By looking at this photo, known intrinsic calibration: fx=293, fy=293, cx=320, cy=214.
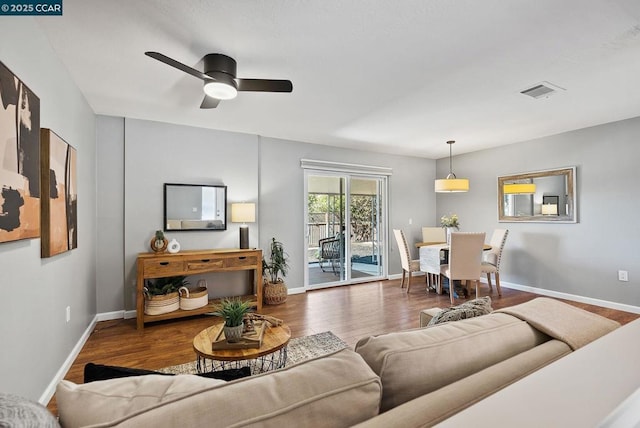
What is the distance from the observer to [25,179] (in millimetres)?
1605

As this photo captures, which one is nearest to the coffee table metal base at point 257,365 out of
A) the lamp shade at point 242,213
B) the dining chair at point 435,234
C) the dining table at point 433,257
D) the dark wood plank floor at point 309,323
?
the dark wood plank floor at point 309,323

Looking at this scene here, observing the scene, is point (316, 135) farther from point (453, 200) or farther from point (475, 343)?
point (475, 343)

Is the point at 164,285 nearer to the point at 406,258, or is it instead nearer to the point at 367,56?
the point at 367,56

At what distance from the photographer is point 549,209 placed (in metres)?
4.46

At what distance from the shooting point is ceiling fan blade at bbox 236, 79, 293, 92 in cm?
221

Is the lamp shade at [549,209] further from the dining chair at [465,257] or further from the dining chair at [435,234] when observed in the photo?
the dining chair at [435,234]

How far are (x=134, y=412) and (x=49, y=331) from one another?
2.12 meters

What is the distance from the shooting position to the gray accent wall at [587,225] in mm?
3693

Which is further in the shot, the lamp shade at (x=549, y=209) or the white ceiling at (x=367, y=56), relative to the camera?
the lamp shade at (x=549, y=209)

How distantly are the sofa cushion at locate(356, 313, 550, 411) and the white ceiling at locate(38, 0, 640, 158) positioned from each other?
173 centimetres

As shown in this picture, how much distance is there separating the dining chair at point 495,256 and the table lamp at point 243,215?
3495mm

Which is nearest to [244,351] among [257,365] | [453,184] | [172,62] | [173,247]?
[257,365]

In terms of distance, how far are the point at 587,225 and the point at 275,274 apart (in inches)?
174

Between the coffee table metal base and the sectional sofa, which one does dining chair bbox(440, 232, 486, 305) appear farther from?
the sectional sofa
